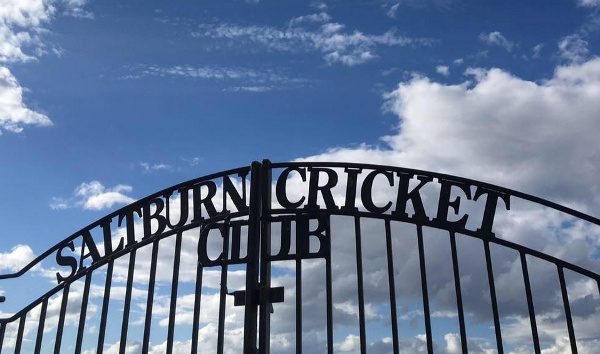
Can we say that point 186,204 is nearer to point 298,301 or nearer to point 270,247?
point 270,247

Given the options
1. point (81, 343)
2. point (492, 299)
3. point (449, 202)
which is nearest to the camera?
point (492, 299)

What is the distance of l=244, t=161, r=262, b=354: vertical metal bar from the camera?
17.7 ft

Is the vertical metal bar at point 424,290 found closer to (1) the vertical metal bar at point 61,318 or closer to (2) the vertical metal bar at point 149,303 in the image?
(2) the vertical metal bar at point 149,303

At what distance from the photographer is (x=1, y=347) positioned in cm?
633

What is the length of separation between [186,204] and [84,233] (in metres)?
1.18

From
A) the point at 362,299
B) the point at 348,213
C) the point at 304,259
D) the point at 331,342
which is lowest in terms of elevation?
the point at 331,342

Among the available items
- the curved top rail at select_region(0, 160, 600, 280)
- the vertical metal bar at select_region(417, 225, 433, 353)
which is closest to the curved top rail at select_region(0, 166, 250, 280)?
the curved top rail at select_region(0, 160, 600, 280)

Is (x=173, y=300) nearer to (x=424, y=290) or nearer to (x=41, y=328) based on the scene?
(x=41, y=328)

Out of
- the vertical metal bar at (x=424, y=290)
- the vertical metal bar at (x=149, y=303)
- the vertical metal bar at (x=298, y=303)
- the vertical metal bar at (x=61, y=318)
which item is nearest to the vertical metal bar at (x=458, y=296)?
the vertical metal bar at (x=424, y=290)

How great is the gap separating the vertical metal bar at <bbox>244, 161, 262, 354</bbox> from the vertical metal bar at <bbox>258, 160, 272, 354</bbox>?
0.15 ft

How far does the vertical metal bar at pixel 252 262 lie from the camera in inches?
212

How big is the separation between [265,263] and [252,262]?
12cm

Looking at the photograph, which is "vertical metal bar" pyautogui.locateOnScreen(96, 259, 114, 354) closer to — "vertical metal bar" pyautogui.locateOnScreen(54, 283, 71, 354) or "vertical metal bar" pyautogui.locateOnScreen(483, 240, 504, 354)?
"vertical metal bar" pyautogui.locateOnScreen(54, 283, 71, 354)

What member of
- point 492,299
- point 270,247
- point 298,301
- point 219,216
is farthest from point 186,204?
point 492,299
